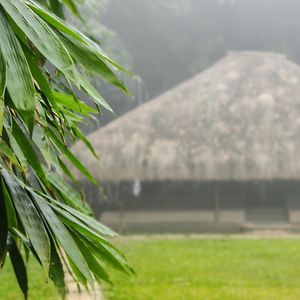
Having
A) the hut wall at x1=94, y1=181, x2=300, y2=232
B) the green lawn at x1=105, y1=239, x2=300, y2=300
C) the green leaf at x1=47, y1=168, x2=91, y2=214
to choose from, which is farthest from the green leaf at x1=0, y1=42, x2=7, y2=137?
the hut wall at x1=94, y1=181, x2=300, y2=232

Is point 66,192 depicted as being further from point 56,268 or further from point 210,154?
point 210,154

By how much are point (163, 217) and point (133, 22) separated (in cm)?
1036

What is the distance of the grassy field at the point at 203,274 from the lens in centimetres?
536

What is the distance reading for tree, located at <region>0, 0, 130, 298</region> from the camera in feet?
4.49

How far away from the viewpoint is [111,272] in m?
6.64

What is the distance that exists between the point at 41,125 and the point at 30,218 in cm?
24

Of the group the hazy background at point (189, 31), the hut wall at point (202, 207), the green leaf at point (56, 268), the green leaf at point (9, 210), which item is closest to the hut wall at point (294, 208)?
the hut wall at point (202, 207)

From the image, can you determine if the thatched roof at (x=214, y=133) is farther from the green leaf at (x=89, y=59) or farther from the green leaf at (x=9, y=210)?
the green leaf at (x=89, y=59)

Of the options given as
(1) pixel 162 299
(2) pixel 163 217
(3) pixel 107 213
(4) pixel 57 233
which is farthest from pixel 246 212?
(4) pixel 57 233

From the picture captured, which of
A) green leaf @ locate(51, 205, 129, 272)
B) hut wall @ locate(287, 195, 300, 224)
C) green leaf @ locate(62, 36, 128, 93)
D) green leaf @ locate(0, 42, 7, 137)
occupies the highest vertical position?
hut wall @ locate(287, 195, 300, 224)

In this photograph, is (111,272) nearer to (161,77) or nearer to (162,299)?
(162,299)

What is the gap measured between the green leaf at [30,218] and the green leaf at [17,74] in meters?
0.37

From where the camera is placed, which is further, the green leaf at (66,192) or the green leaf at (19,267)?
the green leaf at (66,192)

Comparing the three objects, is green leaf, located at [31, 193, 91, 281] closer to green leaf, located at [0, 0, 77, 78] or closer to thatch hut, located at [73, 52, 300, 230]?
green leaf, located at [0, 0, 77, 78]
